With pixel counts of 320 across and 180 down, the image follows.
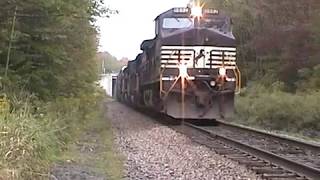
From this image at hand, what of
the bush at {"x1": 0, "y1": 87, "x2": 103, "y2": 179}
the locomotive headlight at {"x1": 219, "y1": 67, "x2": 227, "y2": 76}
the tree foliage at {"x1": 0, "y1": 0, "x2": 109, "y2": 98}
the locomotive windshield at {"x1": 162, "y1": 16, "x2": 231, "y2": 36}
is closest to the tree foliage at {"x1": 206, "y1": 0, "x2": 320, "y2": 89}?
the locomotive windshield at {"x1": 162, "y1": 16, "x2": 231, "y2": 36}

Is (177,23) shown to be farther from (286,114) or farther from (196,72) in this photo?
(286,114)

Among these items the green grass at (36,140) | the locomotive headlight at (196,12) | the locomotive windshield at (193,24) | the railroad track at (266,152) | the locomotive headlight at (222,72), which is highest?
the locomotive headlight at (196,12)

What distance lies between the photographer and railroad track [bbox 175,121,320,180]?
8.75 meters

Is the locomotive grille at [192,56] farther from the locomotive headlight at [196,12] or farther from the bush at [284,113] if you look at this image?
the bush at [284,113]

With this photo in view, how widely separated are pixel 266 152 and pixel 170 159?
5.91ft

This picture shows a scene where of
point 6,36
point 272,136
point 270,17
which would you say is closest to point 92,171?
point 6,36

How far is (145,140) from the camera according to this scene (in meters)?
13.8

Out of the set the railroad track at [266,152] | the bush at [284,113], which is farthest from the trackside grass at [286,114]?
the railroad track at [266,152]

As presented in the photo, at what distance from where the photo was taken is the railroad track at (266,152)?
28.7 ft

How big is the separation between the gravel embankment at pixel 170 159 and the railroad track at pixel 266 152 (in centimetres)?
31

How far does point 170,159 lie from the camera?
34.2 ft

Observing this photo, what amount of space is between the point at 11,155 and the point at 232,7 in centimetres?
3064

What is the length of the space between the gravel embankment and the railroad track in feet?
1.02

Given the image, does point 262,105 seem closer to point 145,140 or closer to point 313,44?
point 313,44
